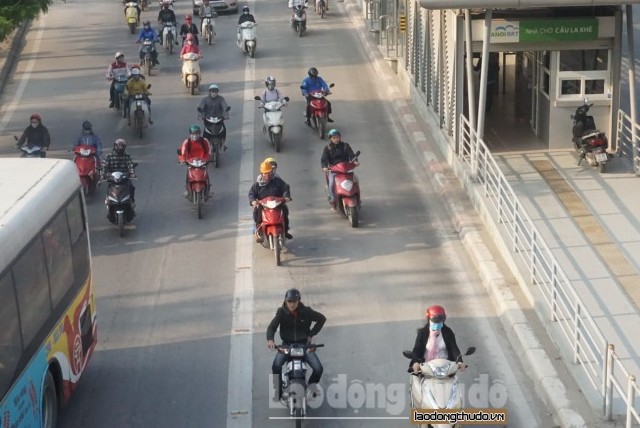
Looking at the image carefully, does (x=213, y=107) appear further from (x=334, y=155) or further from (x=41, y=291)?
(x=41, y=291)

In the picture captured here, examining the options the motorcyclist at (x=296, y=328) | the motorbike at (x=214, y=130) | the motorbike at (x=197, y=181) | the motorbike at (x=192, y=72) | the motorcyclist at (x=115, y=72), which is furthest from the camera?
the motorbike at (x=192, y=72)

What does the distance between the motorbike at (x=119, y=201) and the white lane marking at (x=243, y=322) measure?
5.62ft

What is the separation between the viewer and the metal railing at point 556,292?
11766 millimetres

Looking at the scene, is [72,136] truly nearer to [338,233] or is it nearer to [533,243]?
[338,233]

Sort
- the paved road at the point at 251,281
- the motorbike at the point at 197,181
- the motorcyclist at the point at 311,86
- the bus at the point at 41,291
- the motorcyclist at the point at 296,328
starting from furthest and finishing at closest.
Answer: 1. the motorcyclist at the point at 311,86
2. the motorbike at the point at 197,181
3. the paved road at the point at 251,281
4. the motorcyclist at the point at 296,328
5. the bus at the point at 41,291

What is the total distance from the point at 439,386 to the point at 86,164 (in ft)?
36.2

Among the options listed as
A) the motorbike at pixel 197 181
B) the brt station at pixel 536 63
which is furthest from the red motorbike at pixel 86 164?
the brt station at pixel 536 63

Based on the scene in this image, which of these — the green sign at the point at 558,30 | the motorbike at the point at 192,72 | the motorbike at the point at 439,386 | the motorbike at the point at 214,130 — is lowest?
the motorbike at the point at 192,72

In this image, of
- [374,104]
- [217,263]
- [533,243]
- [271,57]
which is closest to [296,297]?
[533,243]

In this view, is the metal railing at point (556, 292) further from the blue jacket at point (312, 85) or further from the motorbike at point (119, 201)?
the motorbike at point (119, 201)

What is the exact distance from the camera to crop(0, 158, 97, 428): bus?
10508 mm

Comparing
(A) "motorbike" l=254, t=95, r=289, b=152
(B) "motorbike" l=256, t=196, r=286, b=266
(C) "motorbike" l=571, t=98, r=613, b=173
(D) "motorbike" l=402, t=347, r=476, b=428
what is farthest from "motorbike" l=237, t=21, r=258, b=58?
(D) "motorbike" l=402, t=347, r=476, b=428

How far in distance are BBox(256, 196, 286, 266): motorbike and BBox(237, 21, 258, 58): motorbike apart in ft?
53.6

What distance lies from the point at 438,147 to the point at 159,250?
6.76 m
